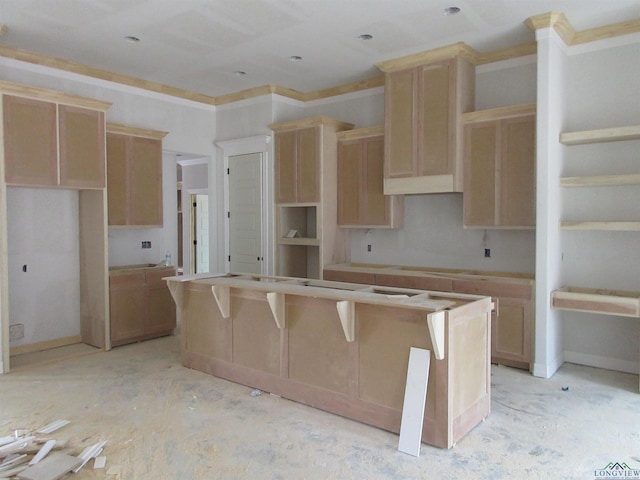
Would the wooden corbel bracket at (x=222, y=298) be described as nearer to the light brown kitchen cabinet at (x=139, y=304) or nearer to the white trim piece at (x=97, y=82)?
the light brown kitchen cabinet at (x=139, y=304)

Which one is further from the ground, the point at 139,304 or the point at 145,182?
the point at 145,182

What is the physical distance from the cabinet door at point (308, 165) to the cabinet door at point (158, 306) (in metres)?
1.89

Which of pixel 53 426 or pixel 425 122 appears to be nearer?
pixel 53 426

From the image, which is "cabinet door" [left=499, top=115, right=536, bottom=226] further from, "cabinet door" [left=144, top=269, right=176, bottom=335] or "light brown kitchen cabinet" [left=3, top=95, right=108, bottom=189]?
"light brown kitchen cabinet" [left=3, top=95, right=108, bottom=189]

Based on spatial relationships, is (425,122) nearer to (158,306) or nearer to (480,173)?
(480,173)

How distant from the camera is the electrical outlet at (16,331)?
4891mm

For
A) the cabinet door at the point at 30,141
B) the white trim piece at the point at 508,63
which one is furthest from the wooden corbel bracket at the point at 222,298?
the white trim piece at the point at 508,63

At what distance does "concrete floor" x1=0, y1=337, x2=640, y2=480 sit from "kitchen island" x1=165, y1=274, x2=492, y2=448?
4.8 inches

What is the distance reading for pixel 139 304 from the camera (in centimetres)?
540

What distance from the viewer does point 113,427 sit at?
324 cm

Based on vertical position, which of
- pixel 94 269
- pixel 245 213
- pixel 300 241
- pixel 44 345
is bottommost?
pixel 44 345

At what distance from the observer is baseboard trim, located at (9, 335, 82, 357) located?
4951mm

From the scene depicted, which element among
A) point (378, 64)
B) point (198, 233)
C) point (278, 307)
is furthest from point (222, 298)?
point (198, 233)

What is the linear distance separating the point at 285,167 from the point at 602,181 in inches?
140
